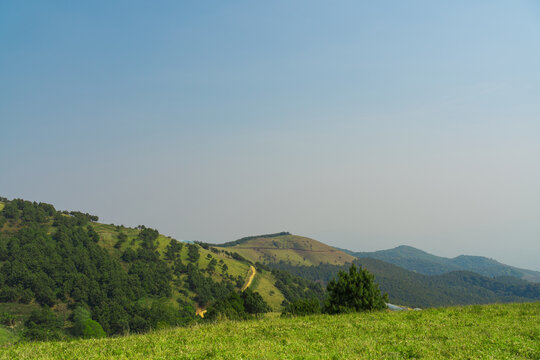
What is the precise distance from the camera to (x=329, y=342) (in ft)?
46.4

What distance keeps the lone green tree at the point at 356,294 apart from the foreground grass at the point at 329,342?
12.8 metres

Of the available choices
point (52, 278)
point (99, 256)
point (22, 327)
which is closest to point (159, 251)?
point (99, 256)

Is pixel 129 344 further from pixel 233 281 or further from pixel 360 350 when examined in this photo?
pixel 233 281

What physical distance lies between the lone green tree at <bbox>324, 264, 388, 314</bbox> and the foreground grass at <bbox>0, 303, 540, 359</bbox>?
42.1ft

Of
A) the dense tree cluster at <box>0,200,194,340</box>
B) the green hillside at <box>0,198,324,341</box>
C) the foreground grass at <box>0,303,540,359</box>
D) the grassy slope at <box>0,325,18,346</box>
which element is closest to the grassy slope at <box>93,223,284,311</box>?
the green hillside at <box>0,198,324,341</box>

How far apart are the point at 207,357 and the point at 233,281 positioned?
178m

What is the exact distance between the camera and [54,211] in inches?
7352

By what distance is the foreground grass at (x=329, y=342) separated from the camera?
1216 centimetres

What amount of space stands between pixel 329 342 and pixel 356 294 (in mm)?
20397

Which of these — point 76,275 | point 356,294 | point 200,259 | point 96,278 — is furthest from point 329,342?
point 200,259

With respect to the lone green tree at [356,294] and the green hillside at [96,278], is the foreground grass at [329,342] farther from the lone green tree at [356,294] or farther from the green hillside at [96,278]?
the green hillside at [96,278]

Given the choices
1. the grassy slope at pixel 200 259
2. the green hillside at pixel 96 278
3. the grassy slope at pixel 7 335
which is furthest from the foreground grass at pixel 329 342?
the grassy slope at pixel 200 259

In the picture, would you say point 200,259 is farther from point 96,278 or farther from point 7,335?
point 7,335

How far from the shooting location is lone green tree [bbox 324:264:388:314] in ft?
106
